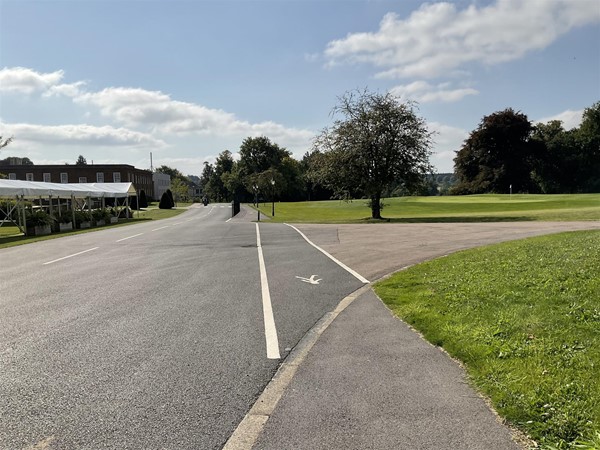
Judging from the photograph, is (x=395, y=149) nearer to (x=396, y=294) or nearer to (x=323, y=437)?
(x=396, y=294)

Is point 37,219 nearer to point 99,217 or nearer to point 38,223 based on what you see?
point 38,223

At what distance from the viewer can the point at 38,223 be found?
28000 mm

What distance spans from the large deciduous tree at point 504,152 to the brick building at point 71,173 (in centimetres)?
6277

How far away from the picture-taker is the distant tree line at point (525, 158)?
239 feet

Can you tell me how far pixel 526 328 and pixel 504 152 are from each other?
74685 millimetres

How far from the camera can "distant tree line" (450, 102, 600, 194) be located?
239ft

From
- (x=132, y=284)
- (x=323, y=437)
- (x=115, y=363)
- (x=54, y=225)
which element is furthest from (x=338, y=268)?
(x=54, y=225)

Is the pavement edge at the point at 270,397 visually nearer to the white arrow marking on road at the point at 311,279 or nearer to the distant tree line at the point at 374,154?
the white arrow marking on road at the point at 311,279

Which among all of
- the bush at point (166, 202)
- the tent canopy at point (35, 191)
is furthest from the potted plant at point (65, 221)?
the bush at point (166, 202)

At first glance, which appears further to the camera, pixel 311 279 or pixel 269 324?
pixel 311 279

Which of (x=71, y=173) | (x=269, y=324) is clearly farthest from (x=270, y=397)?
(x=71, y=173)

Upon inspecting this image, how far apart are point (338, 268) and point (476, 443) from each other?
858 cm

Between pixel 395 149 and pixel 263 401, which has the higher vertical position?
pixel 395 149

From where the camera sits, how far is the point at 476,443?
317cm
